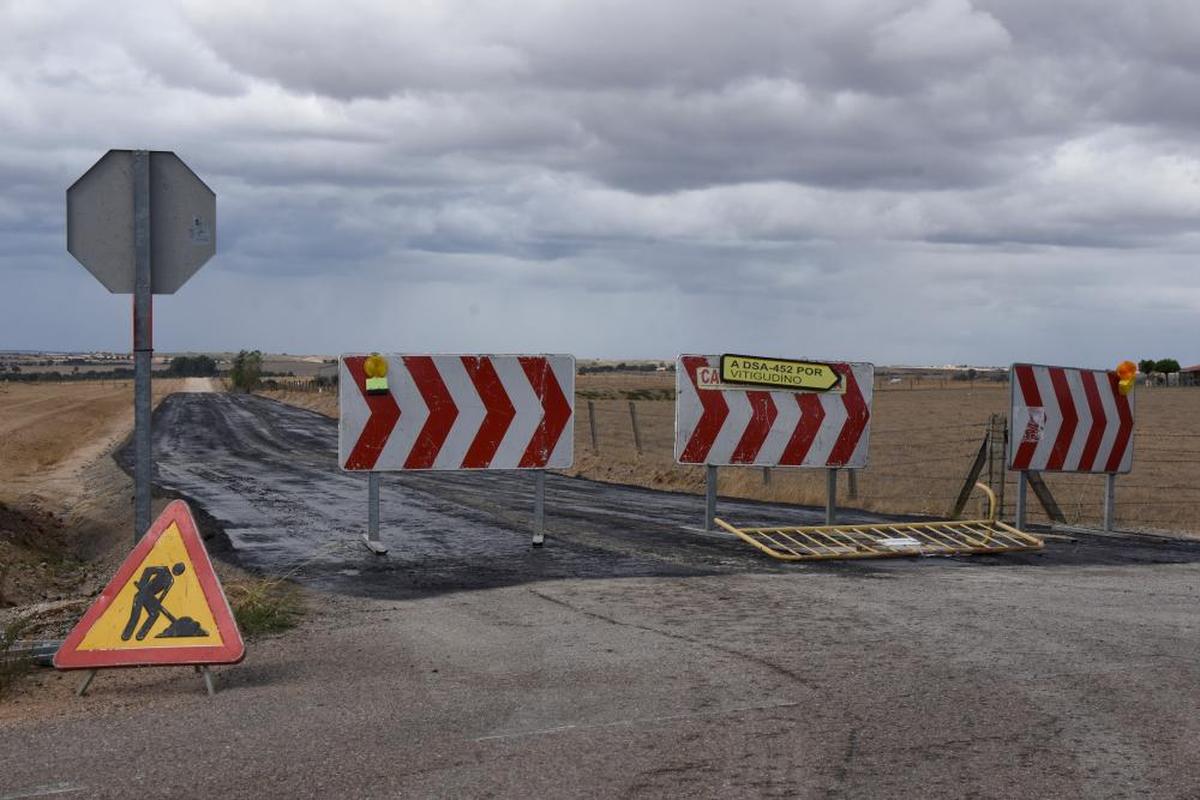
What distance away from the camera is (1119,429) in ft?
48.2

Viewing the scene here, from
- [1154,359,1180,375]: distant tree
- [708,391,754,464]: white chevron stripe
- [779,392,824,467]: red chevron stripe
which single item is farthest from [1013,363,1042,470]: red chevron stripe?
[1154,359,1180,375]: distant tree

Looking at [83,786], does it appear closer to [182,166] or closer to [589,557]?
[182,166]

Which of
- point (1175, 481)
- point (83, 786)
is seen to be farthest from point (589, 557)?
point (1175, 481)

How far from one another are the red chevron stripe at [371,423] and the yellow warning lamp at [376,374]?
6 centimetres

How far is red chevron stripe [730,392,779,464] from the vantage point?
42.1 ft

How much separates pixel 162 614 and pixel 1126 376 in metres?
11.4

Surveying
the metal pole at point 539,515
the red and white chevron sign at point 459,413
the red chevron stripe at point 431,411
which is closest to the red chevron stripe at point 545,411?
the red and white chevron sign at point 459,413

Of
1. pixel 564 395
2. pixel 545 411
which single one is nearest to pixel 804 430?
pixel 564 395

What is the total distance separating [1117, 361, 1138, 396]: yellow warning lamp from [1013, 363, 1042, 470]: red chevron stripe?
138cm

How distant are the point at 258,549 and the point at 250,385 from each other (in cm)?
9648

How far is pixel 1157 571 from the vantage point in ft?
36.5

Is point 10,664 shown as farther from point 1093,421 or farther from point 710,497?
point 1093,421

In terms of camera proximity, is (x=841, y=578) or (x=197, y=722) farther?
(x=841, y=578)

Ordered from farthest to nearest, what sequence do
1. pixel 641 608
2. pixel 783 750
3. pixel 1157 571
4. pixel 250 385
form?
pixel 250 385 → pixel 1157 571 → pixel 641 608 → pixel 783 750
